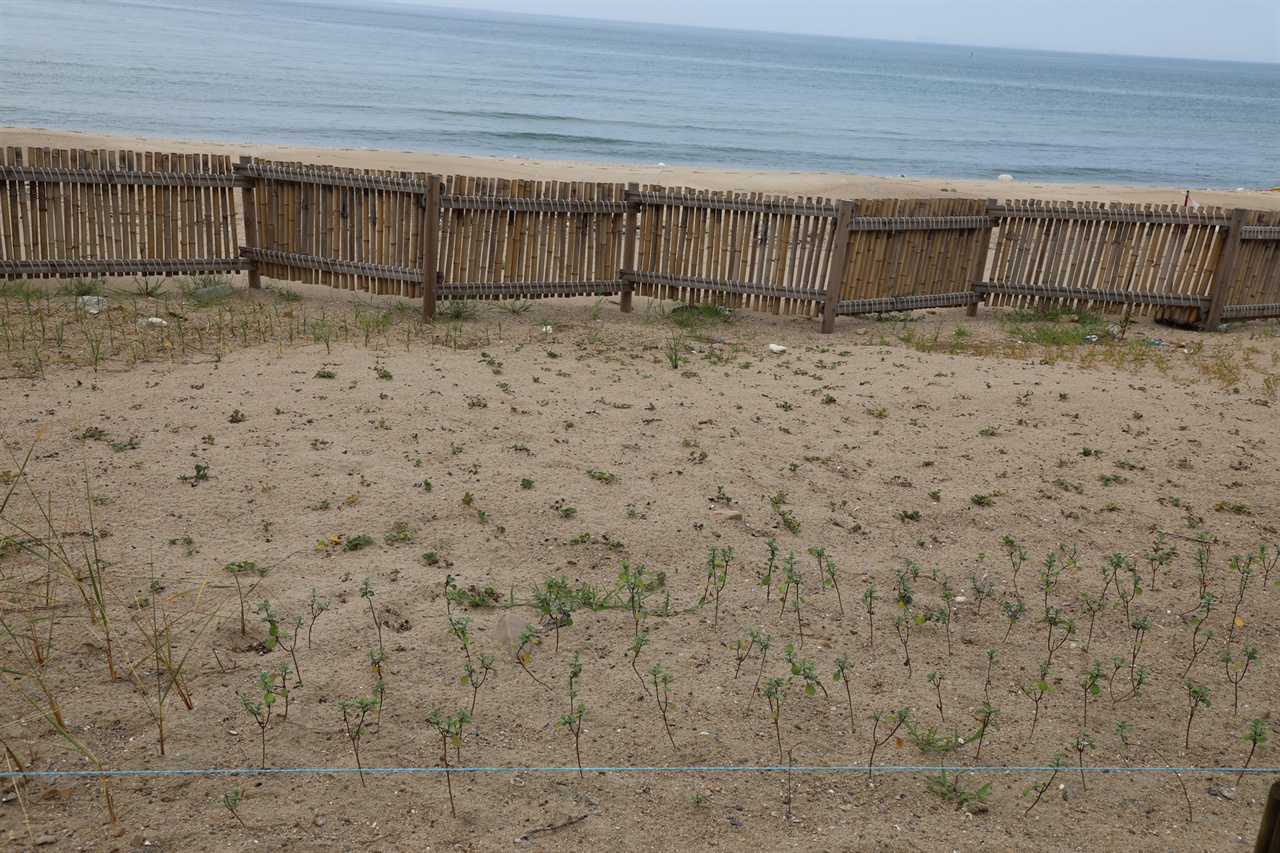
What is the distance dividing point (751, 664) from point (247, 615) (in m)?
2.03

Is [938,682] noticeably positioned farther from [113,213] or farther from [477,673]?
[113,213]

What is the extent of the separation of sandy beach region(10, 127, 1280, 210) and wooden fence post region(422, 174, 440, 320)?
1205 centimetres

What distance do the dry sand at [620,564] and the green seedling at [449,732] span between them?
0.14ft

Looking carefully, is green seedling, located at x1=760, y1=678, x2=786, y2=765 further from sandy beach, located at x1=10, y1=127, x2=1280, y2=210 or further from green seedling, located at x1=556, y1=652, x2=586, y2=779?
sandy beach, located at x1=10, y1=127, x2=1280, y2=210

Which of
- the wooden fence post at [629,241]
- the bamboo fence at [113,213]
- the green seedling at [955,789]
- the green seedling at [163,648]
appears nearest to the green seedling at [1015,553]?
the green seedling at [955,789]

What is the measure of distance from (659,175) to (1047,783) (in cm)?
2195

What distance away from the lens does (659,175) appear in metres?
24.0

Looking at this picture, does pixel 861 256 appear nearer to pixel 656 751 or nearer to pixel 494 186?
pixel 494 186

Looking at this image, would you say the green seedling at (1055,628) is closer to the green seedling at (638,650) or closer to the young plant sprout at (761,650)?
the young plant sprout at (761,650)

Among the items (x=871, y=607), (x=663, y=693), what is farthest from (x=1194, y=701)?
(x=663, y=693)

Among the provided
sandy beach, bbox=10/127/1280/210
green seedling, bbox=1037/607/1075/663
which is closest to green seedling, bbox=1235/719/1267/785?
green seedling, bbox=1037/607/1075/663

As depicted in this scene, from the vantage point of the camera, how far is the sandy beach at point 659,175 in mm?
21328

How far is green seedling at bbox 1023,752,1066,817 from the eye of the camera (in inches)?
127

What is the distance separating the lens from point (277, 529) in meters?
4.79
